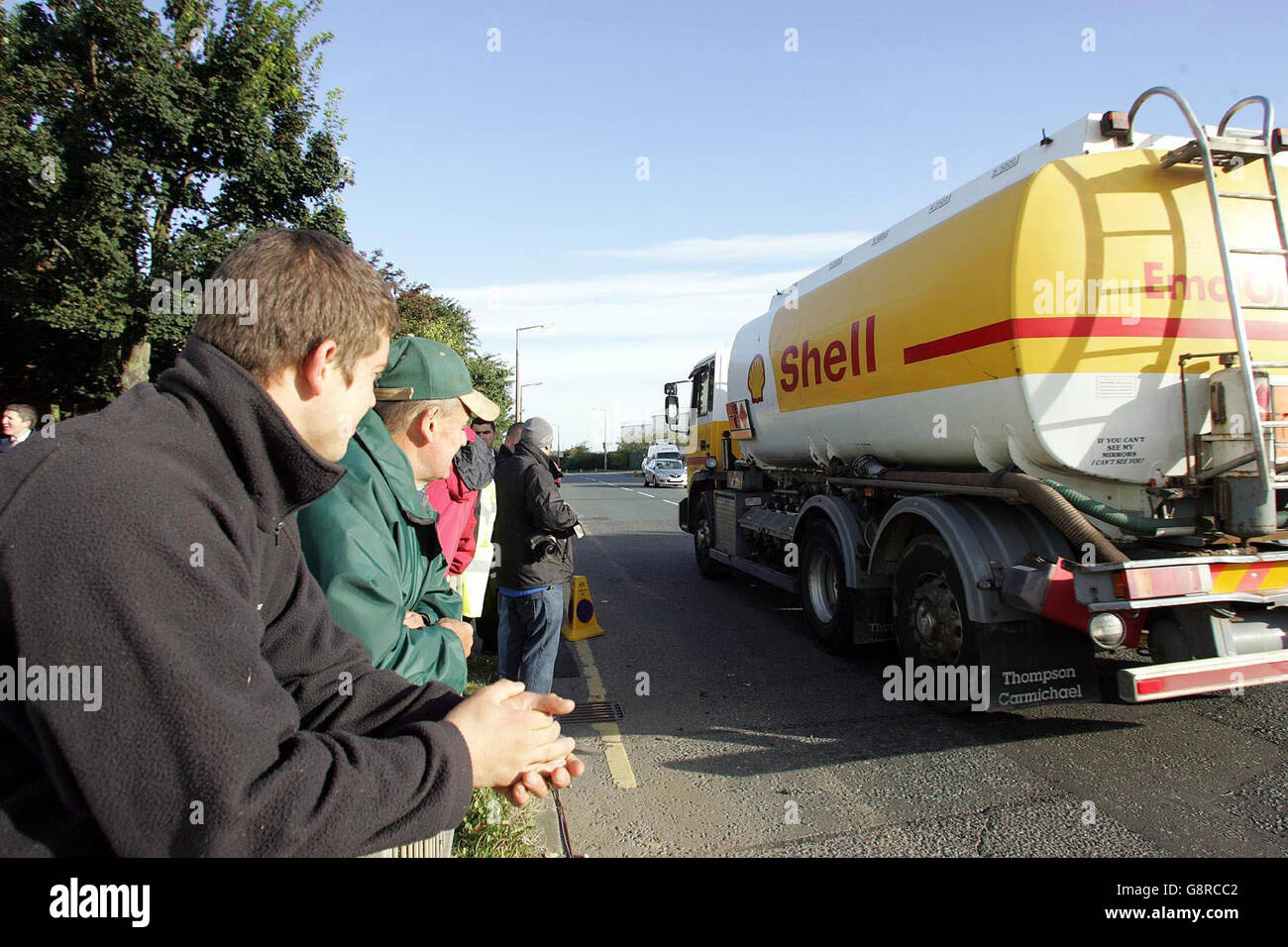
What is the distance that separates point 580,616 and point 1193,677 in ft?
15.1

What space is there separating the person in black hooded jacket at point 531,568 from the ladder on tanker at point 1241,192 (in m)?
3.63

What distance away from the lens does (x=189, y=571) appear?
40.3 inches

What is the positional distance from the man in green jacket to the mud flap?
3.17 metres

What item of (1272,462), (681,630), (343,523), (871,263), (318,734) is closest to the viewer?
(318,734)

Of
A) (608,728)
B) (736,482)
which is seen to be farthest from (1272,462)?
(736,482)

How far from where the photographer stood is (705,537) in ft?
34.3

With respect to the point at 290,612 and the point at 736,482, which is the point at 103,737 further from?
the point at 736,482

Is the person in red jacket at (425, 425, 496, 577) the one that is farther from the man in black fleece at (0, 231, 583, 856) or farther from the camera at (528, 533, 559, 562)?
the man in black fleece at (0, 231, 583, 856)

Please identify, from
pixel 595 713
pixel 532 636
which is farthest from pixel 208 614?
pixel 595 713

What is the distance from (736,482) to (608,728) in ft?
17.2

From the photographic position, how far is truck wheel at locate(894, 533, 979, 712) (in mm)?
4660

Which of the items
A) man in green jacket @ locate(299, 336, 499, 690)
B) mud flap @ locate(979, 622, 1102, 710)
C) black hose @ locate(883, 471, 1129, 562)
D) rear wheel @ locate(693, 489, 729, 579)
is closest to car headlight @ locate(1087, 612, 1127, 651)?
black hose @ locate(883, 471, 1129, 562)
